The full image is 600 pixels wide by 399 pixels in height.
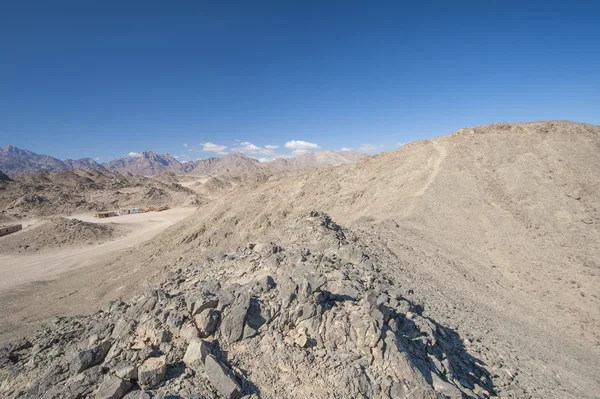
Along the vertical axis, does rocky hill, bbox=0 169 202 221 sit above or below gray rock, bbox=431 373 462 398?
above

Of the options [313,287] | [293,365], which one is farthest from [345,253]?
[293,365]

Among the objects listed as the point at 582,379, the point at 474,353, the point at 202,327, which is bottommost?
the point at 582,379

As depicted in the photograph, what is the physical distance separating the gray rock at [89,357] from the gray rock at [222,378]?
2.46 m

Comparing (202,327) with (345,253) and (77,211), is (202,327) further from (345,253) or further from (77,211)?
(77,211)

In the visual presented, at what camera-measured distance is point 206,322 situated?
5855 mm

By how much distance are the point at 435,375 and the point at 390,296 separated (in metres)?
2.52

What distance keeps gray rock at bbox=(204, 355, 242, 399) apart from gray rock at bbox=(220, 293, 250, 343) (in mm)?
629

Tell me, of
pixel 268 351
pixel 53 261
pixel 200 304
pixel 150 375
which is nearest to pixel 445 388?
pixel 268 351

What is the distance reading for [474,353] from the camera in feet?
24.7

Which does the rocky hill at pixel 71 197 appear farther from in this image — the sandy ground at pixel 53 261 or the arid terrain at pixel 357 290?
the arid terrain at pixel 357 290

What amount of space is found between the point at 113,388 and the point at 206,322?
1.72 m

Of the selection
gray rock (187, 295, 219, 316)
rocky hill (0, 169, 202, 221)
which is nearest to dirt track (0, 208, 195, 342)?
gray rock (187, 295, 219, 316)

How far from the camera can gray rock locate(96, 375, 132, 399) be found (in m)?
4.68

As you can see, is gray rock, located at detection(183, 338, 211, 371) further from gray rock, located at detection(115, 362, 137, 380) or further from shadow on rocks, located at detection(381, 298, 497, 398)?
shadow on rocks, located at detection(381, 298, 497, 398)
